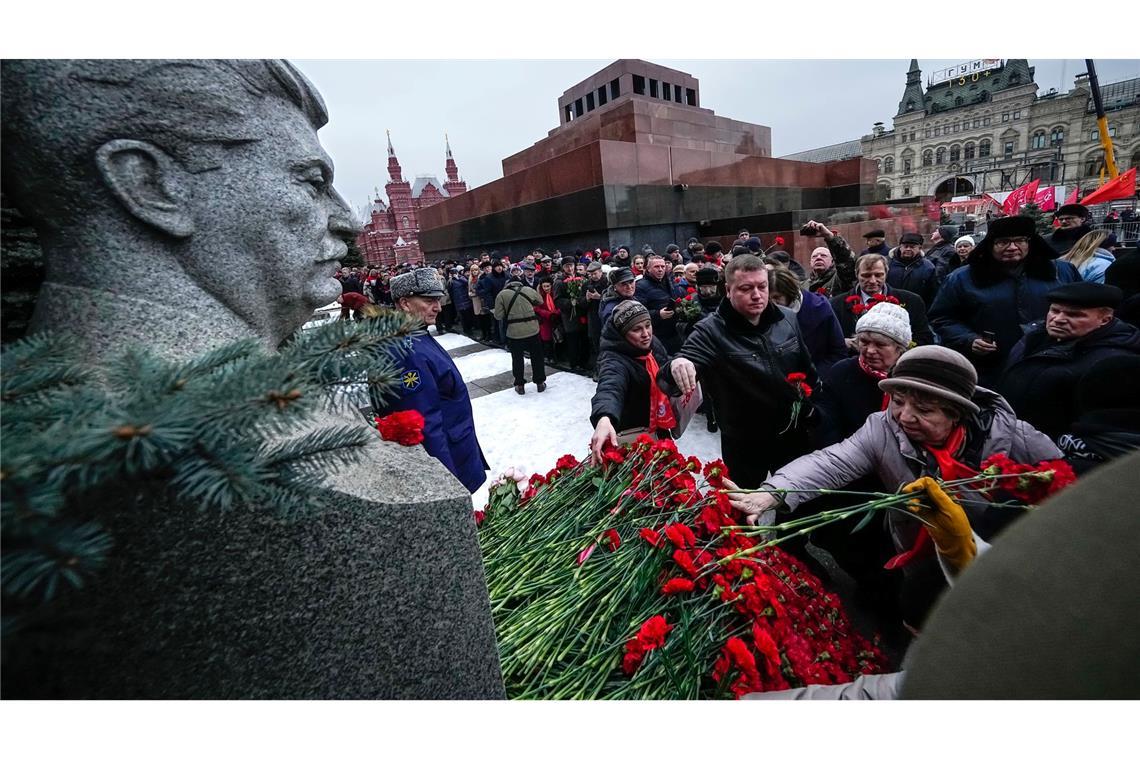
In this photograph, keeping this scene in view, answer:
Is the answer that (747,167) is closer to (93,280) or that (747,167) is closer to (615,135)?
(615,135)

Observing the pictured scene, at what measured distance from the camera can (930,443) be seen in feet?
5.65

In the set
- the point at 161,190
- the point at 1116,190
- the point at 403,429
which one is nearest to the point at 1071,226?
the point at 1116,190

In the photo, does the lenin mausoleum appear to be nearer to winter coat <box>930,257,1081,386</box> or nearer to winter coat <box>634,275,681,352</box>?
winter coat <box>634,275,681,352</box>

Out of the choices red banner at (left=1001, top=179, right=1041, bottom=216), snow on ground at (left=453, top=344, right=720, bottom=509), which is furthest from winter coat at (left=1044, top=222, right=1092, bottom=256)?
red banner at (left=1001, top=179, right=1041, bottom=216)

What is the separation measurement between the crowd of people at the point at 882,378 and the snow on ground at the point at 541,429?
1.20 metres

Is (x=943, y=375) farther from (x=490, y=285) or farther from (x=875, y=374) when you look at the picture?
(x=490, y=285)

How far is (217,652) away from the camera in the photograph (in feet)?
2.68

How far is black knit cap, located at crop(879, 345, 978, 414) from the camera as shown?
5.26 ft

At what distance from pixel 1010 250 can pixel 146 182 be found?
4539 mm

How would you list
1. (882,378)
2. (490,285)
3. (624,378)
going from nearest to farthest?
(882,378) → (624,378) → (490,285)

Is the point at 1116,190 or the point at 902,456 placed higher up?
the point at 1116,190

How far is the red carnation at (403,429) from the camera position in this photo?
1.27 metres

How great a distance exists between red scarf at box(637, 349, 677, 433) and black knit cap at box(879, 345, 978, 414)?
1.19 meters

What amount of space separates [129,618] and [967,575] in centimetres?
109
